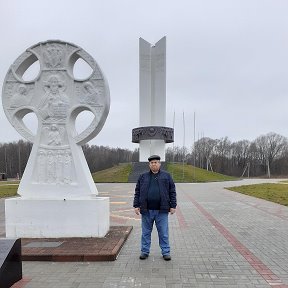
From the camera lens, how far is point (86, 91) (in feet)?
24.8

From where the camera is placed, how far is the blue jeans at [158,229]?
5875mm

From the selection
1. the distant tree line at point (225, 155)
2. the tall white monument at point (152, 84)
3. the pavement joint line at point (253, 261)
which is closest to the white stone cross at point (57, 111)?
the pavement joint line at point (253, 261)

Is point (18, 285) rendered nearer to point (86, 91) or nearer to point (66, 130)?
point (66, 130)

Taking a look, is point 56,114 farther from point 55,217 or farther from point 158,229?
point 158,229

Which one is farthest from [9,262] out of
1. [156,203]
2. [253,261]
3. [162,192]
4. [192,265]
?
[253,261]

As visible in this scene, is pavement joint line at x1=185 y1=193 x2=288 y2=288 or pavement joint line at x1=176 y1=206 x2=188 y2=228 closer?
pavement joint line at x1=185 y1=193 x2=288 y2=288

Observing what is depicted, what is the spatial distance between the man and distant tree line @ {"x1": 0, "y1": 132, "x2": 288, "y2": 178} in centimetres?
Answer: 7677

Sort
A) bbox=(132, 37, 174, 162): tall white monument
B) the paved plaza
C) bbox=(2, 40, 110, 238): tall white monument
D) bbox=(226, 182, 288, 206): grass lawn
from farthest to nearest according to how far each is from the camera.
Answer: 1. bbox=(132, 37, 174, 162): tall white monument
2. bbox=(226, 182, 288, 206): grass lawn
3. bbox=(2, 40, 110, 238): tall white monument
4. the paved plaza

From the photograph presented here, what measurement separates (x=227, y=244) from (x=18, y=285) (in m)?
4.13

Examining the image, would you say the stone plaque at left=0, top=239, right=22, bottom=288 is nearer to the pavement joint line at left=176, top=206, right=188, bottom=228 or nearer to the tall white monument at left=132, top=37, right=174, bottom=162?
the pavement joint line at left=176, top=206, right=188, bottom=228

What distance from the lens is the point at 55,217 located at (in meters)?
7.19

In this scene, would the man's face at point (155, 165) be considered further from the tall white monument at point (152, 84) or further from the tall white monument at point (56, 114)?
the tall white monument at point (152, 84)

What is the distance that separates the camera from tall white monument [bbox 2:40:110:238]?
7.45 meters

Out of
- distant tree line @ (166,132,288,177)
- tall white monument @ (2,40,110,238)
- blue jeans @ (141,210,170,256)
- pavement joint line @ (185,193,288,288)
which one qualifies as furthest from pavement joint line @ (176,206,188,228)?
distant tree line @ (166,132,288,177)
